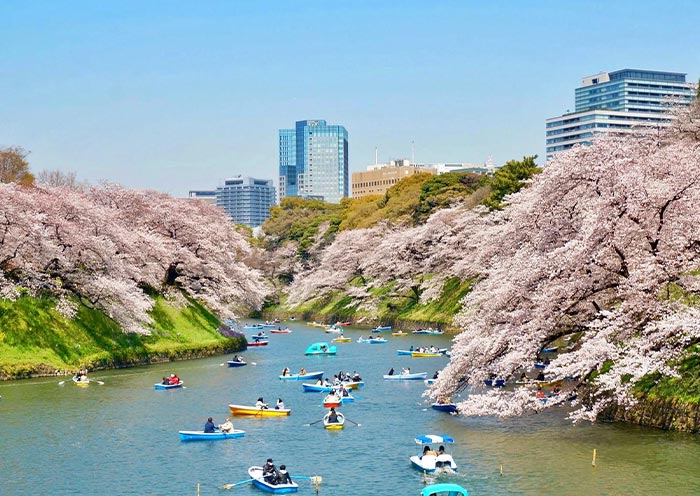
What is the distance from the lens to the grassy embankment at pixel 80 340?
173ft

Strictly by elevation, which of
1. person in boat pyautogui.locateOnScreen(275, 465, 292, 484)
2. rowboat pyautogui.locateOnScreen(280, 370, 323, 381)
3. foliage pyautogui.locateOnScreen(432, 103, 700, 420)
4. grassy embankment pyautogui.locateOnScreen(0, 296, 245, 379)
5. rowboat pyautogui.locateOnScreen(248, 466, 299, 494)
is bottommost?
rowboat pyautogui.locateOnScreen(248, 466, 299, 494)

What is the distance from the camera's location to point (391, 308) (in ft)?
347

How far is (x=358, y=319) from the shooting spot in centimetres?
11062

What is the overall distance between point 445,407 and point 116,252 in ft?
108

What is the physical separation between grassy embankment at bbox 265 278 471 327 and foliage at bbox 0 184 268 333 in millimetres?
19875

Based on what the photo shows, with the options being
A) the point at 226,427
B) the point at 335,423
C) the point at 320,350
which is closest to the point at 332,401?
the point at 335,423

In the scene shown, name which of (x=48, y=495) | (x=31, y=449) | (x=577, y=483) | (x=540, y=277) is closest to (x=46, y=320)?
(x=31, y=449)

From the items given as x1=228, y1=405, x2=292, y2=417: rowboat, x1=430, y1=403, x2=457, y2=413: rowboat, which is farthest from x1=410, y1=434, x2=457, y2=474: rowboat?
x1=228, y1=405, x2=292, y2=417: rowboat

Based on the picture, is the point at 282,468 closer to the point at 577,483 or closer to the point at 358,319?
the point at 577,483

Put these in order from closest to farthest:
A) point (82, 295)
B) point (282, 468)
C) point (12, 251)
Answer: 1. point (282, 468)
2. point (12, 251)
3. point (82, 295)

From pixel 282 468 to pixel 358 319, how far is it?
264 ft

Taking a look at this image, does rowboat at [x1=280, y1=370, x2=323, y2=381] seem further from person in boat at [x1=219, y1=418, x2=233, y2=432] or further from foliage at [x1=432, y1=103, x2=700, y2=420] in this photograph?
person in boat at [x1=219, y1=418, x2=233, y2=432]

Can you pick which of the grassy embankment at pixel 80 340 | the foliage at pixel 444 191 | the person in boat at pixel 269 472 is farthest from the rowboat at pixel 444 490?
the foliage at pixel 444 191

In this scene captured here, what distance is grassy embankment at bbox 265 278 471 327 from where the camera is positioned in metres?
92.6
